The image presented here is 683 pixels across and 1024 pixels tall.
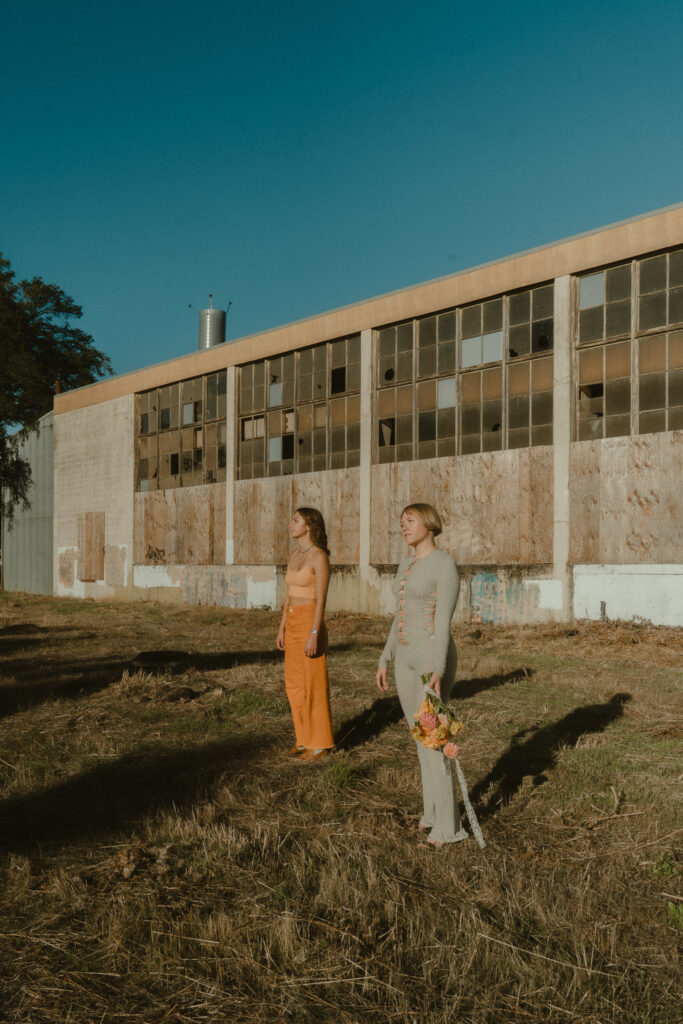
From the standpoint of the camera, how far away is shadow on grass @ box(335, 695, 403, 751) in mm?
7156

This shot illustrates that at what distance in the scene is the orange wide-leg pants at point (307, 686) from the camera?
6.50 metres

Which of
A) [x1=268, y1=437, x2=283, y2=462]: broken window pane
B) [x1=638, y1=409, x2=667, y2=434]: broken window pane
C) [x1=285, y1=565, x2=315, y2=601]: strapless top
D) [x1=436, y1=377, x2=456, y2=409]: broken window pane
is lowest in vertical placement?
[x1=285, y1=565, x2=315, y2=601]: strapless top

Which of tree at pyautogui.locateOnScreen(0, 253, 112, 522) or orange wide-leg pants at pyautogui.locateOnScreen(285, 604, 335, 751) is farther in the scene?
tree at pyautogui.locateOnScreen(0, 253, 112, 522)

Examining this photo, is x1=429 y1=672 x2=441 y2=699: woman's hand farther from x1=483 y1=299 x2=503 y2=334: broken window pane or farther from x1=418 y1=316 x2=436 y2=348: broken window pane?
x1=418 y1=316 x2=436 y2=348: broken window pane

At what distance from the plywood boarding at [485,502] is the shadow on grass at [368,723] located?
Result: 9042 millimetres

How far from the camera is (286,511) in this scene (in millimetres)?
22812

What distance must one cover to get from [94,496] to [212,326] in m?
7.94

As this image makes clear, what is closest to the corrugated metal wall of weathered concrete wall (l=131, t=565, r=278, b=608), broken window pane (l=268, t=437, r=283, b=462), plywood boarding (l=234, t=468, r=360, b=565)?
weathered concrete wall (l=131, t=565, r=278, b=608)

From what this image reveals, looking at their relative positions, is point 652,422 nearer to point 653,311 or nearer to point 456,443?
point 653,311

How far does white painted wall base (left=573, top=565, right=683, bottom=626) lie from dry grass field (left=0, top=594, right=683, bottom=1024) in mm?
6710

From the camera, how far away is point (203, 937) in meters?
3.40

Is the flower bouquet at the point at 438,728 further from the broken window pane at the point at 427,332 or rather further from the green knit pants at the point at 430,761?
the broken window pane at the point at 427,332

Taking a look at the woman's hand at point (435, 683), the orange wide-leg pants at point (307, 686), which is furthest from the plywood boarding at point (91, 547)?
the woman's hand at point (435, 683)

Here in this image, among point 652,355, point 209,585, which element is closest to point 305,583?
point 652,355
